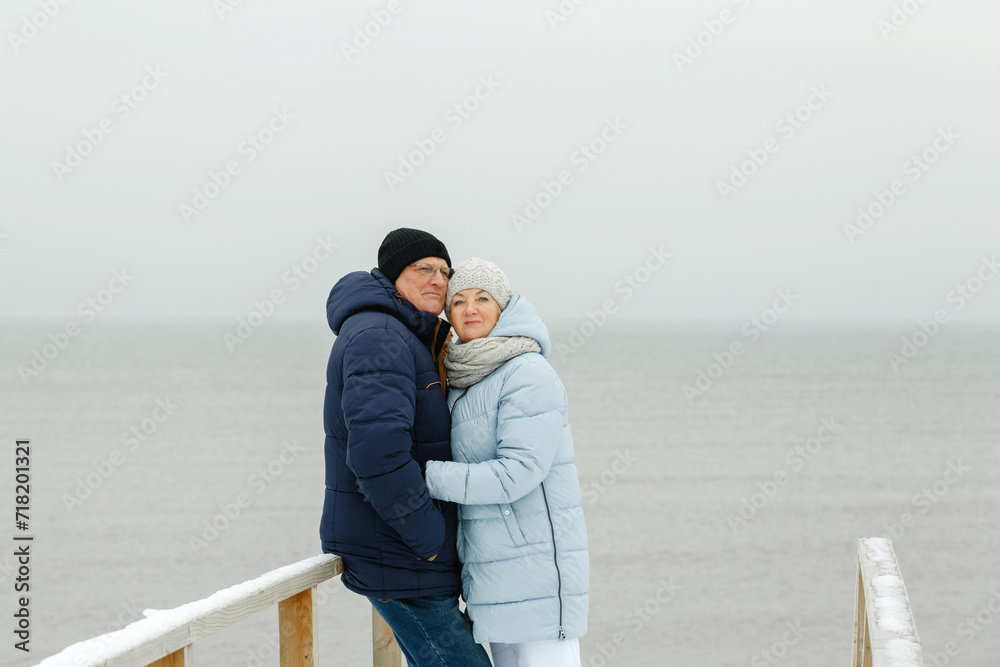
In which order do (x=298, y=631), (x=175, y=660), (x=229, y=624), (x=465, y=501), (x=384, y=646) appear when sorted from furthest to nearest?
(x=384, y=646), (x=298, y=631), (x=465, y=501), (x=229, y=624), (x=175, y=660)

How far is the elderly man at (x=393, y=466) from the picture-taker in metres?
1.82

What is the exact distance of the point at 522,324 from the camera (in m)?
2.07

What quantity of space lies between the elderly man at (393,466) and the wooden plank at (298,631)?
115 mm

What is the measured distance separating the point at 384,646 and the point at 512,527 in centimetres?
68

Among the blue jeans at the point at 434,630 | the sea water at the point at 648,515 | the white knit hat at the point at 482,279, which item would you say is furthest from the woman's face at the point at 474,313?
the sea water at the point at 648,515

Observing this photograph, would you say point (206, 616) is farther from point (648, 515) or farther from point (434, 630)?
point (648, 515)

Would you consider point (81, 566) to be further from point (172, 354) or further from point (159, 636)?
point (172, 354)

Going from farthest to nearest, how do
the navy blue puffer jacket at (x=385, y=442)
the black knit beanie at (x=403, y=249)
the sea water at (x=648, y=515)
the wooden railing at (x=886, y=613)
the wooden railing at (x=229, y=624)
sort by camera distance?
the sea water at (x=648, y=515) < the black knit beanie at (x=403, y=249) < the navy blue puffer jacket at (x=385, y=442) < the wooden railing at (x=886, y=613) < the wooden railing at (x=229, y=624)

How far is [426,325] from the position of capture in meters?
2.08

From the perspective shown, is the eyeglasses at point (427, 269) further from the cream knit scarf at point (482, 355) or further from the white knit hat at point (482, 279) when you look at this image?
the cream knit scarf at point (482, 355)

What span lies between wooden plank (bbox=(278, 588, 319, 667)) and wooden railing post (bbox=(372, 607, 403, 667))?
0.33 meters

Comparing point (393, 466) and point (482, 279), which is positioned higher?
point (482, 279)

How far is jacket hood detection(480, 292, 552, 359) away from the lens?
6.76 feet

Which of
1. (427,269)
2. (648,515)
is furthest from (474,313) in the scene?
(648,515)
